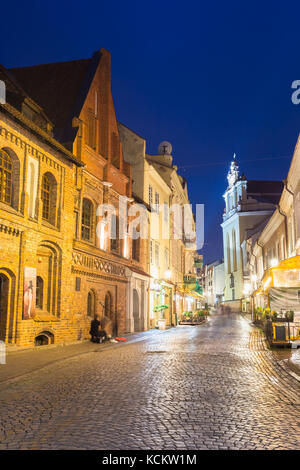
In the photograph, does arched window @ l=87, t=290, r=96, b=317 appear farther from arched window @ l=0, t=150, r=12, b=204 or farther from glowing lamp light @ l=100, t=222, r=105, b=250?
arched window @ l=0, t=150, r=12, b=204

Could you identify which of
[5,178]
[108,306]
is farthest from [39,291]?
[108,306]

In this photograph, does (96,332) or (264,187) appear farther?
(264,187)

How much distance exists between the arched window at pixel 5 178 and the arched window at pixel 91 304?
7813mm

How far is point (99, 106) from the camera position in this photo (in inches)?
939

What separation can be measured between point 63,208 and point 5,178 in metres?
3.61

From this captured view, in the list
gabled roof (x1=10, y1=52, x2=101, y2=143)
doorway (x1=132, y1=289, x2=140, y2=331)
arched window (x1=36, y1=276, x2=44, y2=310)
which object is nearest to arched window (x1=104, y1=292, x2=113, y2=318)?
doorway (x1=132, y1=289, x2=140, y2=331)

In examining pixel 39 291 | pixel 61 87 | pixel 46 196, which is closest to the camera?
pixel 39 291

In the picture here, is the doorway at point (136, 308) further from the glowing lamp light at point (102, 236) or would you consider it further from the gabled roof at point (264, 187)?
the gabled roof at point (264, 187)

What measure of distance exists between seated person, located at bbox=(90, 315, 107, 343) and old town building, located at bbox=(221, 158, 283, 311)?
6117 cm

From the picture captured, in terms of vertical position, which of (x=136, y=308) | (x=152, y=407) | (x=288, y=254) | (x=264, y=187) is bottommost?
(x=152, y=407)

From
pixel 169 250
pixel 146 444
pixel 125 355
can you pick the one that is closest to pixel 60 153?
pixel 125 355

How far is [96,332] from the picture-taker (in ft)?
64.5

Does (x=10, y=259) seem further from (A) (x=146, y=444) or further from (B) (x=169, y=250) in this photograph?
(B) (x=169, y=250)

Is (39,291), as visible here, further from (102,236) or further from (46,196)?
(102,236)
